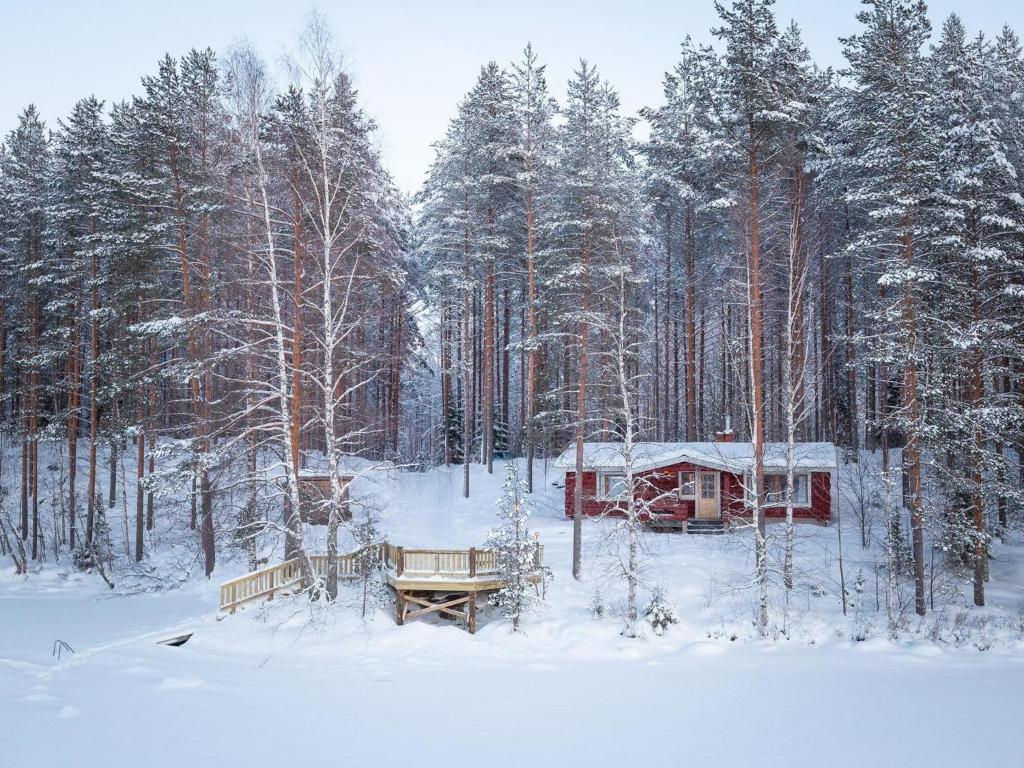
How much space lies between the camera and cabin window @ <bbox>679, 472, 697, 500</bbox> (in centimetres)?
2383

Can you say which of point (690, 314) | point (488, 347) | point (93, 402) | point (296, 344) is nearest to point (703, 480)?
point (690, 314)

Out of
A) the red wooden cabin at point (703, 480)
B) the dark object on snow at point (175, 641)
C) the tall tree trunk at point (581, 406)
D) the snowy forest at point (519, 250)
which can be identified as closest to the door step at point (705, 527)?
the red wooden cabin at point (703, 480)

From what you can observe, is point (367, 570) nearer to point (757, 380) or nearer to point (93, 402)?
point (757, 380)

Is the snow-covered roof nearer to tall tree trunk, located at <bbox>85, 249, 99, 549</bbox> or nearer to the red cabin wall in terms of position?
the red cabin wall

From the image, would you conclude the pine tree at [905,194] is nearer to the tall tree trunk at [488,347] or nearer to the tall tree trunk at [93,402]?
the tall tree trunk at [488,347]

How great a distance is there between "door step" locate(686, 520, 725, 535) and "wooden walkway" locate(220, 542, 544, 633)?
918cm

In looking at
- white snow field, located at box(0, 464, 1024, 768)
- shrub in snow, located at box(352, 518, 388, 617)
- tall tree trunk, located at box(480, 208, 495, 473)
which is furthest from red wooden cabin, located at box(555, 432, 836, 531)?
shrub in snow, located at box(352, 518, 388, 617)

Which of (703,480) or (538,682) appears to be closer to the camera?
(538,682)

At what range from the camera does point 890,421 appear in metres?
14.7

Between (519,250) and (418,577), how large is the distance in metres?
15.4

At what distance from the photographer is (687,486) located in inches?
939

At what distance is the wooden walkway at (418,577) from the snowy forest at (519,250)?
2.74 feet

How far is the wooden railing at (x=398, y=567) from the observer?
1436 cm

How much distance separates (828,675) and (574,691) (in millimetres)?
4768
